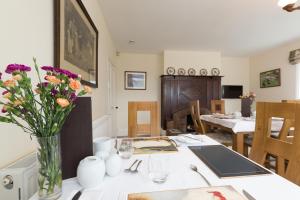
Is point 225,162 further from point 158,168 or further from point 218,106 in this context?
point 218,106

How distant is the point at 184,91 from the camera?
508 cm

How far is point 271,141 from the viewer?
1.13 meters

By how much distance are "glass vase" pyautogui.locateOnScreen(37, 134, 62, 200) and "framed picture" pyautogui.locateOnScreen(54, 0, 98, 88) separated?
2.50ft

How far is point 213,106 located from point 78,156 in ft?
11.4

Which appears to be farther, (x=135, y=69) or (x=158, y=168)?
(x=135, y=69)

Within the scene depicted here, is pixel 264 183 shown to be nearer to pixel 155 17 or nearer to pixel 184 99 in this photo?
pixel 155 17

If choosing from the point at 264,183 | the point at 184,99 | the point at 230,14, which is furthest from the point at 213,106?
the point at 264,183

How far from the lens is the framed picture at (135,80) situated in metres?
5.25

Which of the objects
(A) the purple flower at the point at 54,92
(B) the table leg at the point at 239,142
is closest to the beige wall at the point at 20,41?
(A) the purple flower at the point at 54,92

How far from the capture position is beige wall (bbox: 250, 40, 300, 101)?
441 centimetres

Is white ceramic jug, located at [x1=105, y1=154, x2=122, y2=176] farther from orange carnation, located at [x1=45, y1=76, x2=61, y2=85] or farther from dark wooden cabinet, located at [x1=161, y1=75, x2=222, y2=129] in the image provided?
dark wooden cabinet, located at [x1=161, y1=75, x2=222, y2=129]

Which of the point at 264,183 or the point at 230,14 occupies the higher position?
the point at 230,14

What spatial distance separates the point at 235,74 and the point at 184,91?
217cm

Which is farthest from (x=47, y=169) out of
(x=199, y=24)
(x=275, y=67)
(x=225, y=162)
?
(x=275, y=67)
